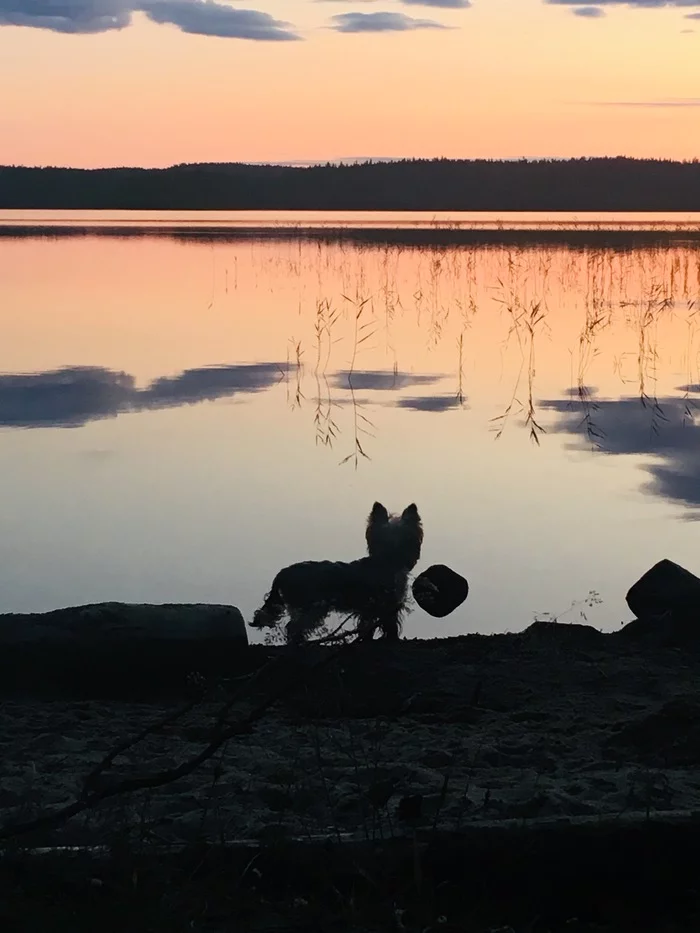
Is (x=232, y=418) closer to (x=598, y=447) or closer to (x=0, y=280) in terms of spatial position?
(x=598, y=447)

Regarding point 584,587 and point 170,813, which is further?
point 584,587

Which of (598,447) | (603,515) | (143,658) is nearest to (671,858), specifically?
(143,658)

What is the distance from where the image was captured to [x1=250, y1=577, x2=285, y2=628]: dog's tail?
26.8 ft

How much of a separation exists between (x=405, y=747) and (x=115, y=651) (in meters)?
1.89

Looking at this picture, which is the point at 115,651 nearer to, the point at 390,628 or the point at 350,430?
the point at 390,628

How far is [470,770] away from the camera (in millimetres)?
5090

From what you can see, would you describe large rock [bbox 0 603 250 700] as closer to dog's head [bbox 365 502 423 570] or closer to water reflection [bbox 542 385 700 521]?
dog's head [bbox 365 502 423 570]

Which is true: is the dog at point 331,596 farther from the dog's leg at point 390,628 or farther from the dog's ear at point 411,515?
the dog's ear at point 411,515

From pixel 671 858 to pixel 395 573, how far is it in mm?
4634

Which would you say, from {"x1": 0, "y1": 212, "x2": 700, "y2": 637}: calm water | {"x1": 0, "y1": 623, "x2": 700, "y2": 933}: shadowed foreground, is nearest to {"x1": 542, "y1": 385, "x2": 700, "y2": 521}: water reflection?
{"x1": 0, "y1": 212, "x2": 700, "y2": 637}: calm water

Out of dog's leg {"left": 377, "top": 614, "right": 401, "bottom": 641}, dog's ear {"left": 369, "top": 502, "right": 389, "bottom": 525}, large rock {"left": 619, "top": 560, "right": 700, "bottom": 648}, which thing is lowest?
dog's leg {"left": 377, "top": 614, "right": 401, "bottom": 641}

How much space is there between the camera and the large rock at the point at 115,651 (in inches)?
260

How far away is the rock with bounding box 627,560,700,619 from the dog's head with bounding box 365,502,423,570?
1484mm

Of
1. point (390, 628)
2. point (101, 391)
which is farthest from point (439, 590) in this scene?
point (101, 391)
